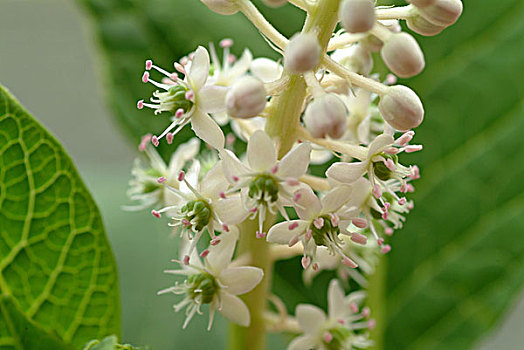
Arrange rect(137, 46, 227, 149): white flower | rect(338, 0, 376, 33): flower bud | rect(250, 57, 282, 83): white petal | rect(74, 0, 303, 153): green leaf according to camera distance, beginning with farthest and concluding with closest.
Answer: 1. rect(74, 0, 303, 153): green leaf
2. rect(250, 57, 282, 83): white petal
3. rect(137, 46, 227, 149): white flower
4. rect(338, 0, 376, 33): flower bud

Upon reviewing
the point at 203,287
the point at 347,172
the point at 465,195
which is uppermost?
the point at 347,172

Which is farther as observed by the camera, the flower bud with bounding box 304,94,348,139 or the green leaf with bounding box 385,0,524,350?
the green leaf with bounding box 385,0,524,350

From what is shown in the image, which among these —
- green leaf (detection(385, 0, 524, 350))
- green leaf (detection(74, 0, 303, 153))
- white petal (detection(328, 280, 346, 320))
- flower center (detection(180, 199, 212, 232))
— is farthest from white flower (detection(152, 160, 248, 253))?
green leaf (detection(385, 0, 524, 350))

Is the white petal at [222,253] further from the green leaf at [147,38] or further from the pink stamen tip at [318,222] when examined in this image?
the green leaf at [147,38]

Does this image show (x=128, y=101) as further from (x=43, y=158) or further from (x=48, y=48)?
(x=48, y=48)

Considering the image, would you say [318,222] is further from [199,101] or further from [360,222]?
[199,101]

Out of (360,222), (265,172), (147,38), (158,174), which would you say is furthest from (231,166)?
(147,38)

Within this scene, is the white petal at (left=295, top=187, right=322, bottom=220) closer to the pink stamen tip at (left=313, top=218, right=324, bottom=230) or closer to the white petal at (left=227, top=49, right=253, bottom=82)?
the pink stamen tip at (left=313, top=218, right=324, bottom=230)
